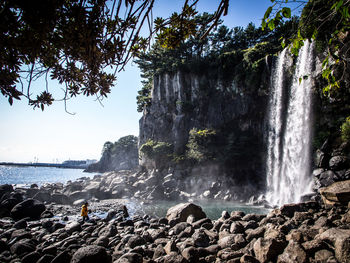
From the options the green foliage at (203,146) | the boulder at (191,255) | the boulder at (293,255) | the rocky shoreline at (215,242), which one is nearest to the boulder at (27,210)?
the rocky shoreline at (215,242)

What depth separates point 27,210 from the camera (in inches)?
539

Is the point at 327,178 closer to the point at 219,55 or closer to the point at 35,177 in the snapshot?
the point at 219,55

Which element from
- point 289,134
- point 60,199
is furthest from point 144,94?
point 289,134

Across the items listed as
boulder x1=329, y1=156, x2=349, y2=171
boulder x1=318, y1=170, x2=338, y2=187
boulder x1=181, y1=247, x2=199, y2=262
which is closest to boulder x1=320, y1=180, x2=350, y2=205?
boulder x1=318, y1=170, x2=338, y2=187

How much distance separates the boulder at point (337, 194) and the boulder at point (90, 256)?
910 cm

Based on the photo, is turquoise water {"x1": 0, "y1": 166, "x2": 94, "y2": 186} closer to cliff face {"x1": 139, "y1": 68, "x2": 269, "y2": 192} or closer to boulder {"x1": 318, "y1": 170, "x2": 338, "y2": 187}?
cliff face {"x1": 139, "y1": 68, "x2": 269, "y2": 192}

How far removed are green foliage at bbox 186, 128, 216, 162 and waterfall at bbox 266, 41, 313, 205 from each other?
7.06 metres

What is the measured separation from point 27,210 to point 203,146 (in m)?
19.4

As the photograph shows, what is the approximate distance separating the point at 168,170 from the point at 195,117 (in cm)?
976

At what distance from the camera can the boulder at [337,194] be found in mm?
7473

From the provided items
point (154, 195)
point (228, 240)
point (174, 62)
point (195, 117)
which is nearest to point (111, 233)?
point (228, 240)

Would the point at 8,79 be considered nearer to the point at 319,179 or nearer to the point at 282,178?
the point at 319,179

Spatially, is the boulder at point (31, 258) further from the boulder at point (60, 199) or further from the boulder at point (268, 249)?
the boulder at point (60, 199)

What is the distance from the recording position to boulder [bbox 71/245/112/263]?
4977mm
